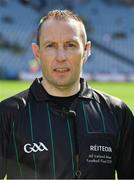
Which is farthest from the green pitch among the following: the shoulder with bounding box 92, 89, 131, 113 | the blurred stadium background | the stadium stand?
the shoulder with bounding box 92, 89, 131, 113

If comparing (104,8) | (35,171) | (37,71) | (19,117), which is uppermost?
(104,8)

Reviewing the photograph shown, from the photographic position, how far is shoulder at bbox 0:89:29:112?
118 inches

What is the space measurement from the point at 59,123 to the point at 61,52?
37cm

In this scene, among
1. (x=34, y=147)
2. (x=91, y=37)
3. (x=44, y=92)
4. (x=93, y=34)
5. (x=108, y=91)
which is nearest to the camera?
(x=34, y=147)

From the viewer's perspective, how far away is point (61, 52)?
3.02 m

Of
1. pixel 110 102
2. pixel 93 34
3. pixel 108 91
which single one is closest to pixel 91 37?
pixel 93 34

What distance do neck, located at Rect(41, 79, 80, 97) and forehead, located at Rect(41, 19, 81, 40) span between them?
0.83 ft

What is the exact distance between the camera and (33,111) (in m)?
3.07

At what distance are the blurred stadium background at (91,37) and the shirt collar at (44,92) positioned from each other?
1311 inches

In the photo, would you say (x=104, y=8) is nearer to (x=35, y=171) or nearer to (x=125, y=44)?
(x=125, y=44)

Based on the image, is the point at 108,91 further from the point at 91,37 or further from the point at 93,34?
the point at 93,34

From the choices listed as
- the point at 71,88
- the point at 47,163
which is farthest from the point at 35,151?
the point at 71,88

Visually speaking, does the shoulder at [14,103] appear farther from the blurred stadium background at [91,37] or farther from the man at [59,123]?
the blurred stadium background at [91,37]

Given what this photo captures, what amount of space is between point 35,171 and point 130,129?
23.2 inches
